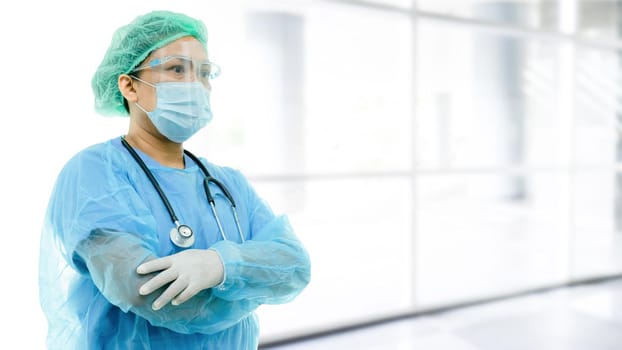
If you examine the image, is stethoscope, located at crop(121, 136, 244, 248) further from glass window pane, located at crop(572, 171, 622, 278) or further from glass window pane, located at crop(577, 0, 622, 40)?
glass window pane, located at crop(577, 0, 622, 40)

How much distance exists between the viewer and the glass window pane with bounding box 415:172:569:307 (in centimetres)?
315

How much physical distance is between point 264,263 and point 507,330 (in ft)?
6.81

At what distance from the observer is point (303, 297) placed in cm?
282

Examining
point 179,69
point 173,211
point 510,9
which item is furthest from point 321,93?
point 510,9

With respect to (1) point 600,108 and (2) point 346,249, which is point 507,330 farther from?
(1) point 600,108

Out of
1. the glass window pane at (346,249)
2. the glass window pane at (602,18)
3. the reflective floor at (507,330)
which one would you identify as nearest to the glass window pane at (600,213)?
the reflective floor at (507,330)

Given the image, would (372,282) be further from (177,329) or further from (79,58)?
(177,329)

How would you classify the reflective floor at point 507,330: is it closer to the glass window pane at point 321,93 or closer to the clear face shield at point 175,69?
the glass window pane at point 321,93

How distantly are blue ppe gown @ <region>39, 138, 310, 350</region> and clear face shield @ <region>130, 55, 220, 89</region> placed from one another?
0.16 m

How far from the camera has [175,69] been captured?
3.13 feet

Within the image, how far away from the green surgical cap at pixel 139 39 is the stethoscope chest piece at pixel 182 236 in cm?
37

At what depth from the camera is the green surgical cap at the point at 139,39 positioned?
95 cm

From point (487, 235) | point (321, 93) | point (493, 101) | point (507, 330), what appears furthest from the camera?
point (493, 101)

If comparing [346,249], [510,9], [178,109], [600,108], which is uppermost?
[510,9]
